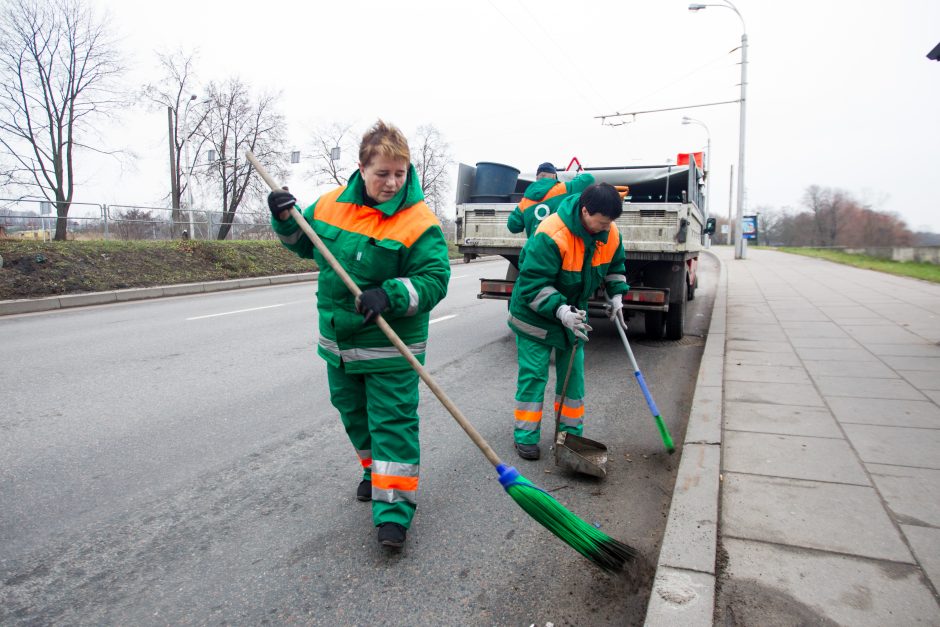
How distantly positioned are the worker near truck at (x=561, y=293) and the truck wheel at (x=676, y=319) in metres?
3.50

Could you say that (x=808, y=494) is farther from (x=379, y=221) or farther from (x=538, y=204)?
(x=538, y=204)

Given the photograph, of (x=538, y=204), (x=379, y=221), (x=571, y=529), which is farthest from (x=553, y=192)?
(x=571, y=529)

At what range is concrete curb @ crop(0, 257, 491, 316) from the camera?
10086 millimetres

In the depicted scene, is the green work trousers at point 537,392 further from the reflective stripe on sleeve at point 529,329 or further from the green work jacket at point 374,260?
the green work jacket at point 374,260

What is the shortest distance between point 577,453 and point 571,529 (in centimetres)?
112

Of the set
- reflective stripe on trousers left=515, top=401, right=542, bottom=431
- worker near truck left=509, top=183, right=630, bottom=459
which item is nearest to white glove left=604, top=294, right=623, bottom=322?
worker near truck left=509, top=183, right=630, bottom=459

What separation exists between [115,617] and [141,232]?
17.3 m

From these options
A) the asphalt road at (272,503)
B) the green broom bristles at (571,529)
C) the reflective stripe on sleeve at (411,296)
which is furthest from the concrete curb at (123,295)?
the green broom bristles at (571,529)

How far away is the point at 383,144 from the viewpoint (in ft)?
8.14

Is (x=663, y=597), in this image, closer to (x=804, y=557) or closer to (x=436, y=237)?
(x=804, y=557)

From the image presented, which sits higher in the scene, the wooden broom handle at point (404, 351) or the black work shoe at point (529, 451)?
the wooden broom handle at point (404, 351)

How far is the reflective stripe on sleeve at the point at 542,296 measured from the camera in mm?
3500

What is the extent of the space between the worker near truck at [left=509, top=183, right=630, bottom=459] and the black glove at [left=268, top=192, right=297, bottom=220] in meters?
1.52

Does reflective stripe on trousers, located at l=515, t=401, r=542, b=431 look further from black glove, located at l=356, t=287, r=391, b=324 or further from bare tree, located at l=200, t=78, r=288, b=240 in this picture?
bare tree, located at l=200, t=78, r=288, b=240
